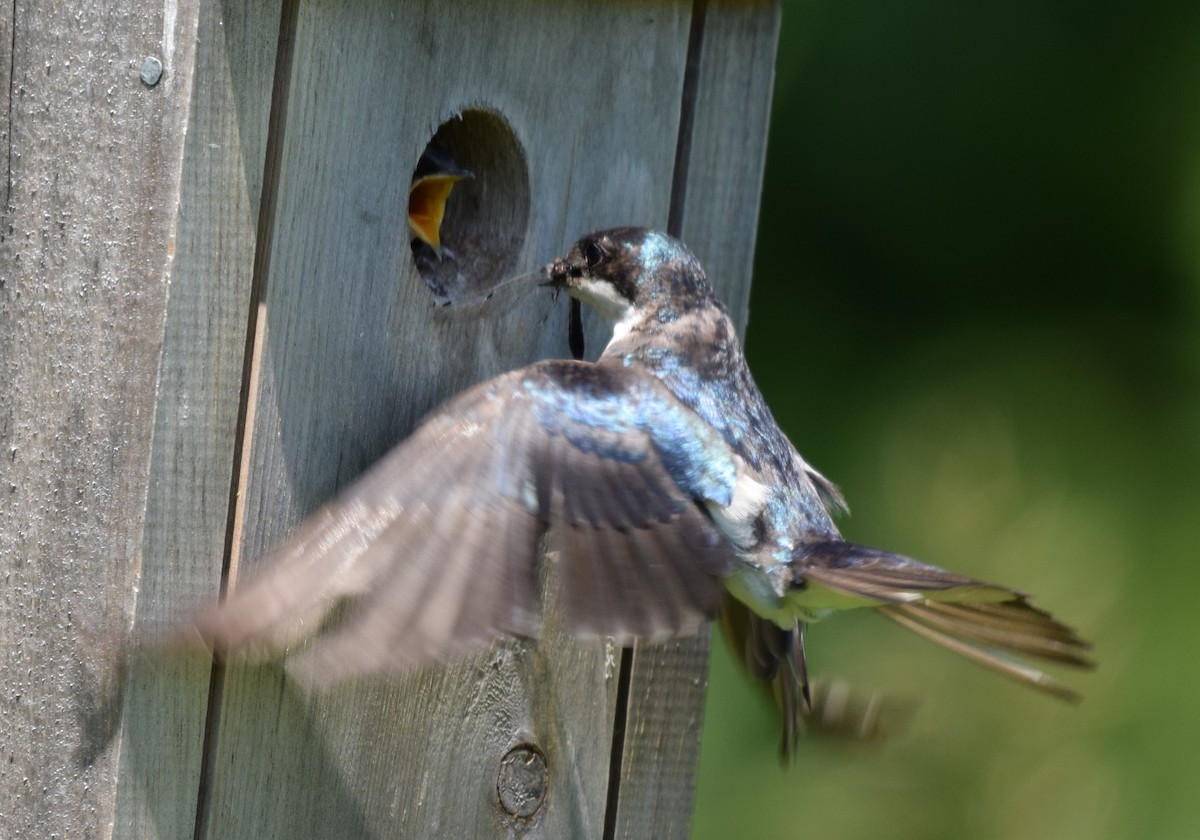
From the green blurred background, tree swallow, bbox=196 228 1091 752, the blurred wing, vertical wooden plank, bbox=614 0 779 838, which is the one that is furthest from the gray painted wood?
the green blurred background

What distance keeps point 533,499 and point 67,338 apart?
0.50 metres

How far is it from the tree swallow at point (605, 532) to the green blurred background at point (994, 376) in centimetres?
146

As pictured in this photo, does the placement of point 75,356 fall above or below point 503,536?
above

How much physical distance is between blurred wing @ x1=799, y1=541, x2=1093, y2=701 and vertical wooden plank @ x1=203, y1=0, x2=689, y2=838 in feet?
1.61

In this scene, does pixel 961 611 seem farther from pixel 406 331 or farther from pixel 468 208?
pixel 468 208

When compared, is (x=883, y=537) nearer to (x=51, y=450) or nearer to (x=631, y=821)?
(x=631, y=821)

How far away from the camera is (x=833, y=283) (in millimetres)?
3984

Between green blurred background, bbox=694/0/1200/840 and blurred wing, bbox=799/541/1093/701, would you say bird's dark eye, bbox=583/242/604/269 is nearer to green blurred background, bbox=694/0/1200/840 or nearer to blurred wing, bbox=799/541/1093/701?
blurred wing, bbox=799/541/1093/701

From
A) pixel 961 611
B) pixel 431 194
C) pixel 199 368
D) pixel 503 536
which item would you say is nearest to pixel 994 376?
pixel 431 194

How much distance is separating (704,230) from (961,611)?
2.68 ft

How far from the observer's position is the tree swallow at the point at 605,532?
1.56 m

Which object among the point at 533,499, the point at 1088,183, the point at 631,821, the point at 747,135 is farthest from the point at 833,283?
the point at 533,499

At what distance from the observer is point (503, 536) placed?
1.66 metres

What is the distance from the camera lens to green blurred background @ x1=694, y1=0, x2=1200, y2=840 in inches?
134
